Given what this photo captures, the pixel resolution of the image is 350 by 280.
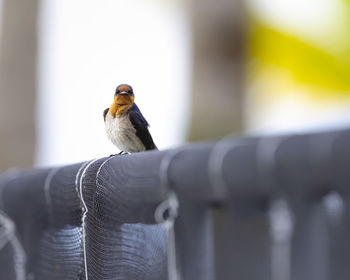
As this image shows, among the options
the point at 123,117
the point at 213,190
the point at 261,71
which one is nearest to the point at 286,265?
the point at 213,190

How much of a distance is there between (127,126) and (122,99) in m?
0.24

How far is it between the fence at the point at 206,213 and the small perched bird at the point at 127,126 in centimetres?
16

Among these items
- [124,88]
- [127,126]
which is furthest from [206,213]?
[127,126]

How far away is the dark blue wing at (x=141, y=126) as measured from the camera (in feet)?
5.90

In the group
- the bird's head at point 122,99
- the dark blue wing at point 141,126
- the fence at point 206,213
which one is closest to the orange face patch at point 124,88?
the bird's head at point 122,99

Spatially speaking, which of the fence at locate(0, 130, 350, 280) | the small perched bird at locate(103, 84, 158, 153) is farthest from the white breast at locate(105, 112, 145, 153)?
the fence at locate(0, 130, 350, 280)

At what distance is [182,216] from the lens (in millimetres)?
1402

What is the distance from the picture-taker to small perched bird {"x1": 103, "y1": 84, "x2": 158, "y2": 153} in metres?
1.62

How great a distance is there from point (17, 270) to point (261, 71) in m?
6.66

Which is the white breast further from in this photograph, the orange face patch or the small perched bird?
the orange face patch

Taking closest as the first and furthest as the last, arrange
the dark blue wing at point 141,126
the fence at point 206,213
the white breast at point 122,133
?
the fence at point 206,213 → the white breast at point 122,133 → the dark blue wing at point 141,126

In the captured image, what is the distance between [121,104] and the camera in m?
1.64

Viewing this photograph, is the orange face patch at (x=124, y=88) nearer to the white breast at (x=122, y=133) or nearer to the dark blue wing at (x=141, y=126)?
the white breast at (x=122, y=133)

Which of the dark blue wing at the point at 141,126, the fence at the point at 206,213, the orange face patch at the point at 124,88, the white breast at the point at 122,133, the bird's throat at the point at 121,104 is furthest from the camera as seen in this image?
the dark blue wing at the point at 141,126
